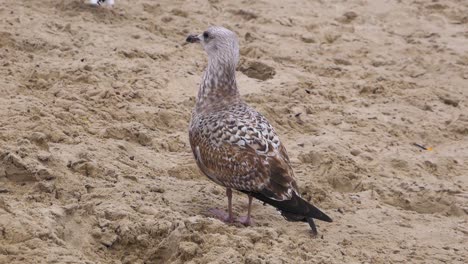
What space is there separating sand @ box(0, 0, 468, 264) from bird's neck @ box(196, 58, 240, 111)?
1.57ft

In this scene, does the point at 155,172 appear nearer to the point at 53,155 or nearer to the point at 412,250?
the point at 53,155

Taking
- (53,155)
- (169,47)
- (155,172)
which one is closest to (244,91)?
(169,47)

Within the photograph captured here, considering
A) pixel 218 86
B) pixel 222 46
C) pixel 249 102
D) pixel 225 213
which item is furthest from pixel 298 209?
pixel 249 102

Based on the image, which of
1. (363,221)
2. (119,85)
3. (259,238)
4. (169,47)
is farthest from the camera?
(169,47)

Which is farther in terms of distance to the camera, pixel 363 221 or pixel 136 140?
pixel 136 140

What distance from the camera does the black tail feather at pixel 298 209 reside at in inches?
188

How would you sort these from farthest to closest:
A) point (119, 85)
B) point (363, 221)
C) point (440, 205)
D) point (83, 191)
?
point (119, 85)
point (440, 205)
point (363, 221)
point (83, 191)

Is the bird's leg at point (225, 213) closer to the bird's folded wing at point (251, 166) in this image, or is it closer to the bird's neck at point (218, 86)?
the bird's folded wing at point (251, 166)

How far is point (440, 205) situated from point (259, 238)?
1693 millimetres

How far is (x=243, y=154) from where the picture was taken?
4980 millimetres

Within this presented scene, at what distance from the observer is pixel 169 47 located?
7.63m

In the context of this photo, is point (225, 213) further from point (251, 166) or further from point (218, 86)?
point (218, 86)

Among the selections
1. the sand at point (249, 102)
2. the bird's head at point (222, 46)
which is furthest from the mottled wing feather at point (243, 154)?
the bird's head at point (222, 46)

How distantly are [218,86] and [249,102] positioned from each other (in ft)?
4.22
